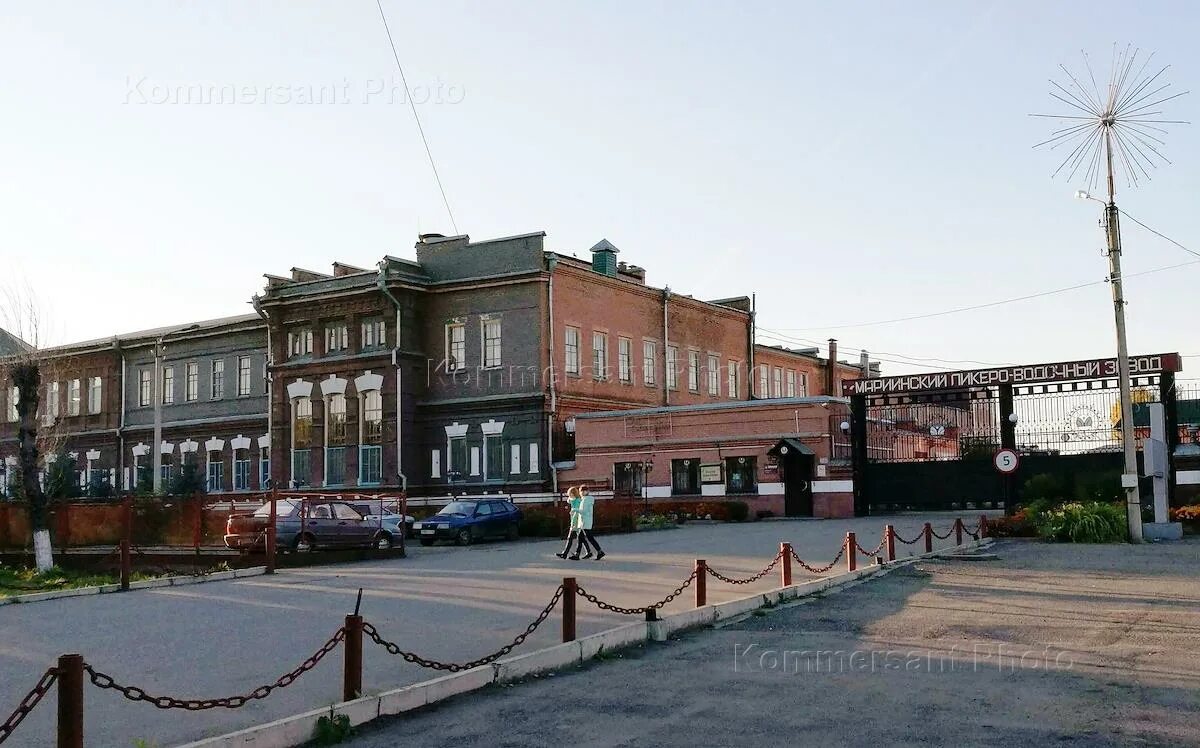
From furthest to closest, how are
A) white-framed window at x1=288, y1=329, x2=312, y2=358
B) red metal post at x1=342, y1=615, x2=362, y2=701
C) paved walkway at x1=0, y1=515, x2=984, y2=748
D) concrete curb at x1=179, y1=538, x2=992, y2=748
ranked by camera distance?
white-framed window at x1=288, y1=329, x2=312, y2=358, paved walkway at x1=0, y1=515, x2=984, y2=748, red metal post at x1=342, y1=615, x2=362, y2=701, concrete curb at x1=179, y1=538, x2=992, y2=748

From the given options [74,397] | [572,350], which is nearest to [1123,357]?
[572,350]

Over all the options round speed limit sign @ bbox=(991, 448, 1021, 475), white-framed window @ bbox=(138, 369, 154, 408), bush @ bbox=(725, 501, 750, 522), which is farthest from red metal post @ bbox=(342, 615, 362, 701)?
white-framed window @ bbox=(138, 369, 154, 408)

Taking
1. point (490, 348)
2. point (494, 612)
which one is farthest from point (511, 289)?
point (494, 612)

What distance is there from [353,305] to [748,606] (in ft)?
108

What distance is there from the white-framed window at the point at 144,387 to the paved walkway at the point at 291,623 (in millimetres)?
33854

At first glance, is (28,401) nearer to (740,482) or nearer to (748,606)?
(748,606)

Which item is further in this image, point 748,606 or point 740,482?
point 740,482

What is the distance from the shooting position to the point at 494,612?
15.5 meters

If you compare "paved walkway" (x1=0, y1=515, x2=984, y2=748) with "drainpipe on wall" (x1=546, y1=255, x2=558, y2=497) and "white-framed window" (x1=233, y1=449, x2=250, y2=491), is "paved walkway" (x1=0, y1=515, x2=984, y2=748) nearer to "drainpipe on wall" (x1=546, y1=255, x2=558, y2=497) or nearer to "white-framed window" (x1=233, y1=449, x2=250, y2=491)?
"drainpipe on wall" (x1=546, y1=255, x2=558, y2=497)

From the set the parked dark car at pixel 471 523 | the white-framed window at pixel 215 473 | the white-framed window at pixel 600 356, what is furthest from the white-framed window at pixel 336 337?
the parked dark car at pixel 471 523

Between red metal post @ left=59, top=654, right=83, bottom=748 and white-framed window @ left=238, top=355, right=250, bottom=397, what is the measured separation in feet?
153

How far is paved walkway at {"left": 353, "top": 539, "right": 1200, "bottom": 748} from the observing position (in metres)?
8.48

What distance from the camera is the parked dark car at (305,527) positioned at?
25392 millimetres

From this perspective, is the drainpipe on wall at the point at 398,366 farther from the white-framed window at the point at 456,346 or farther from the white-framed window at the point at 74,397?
the white-framed window at the point at 74,397
